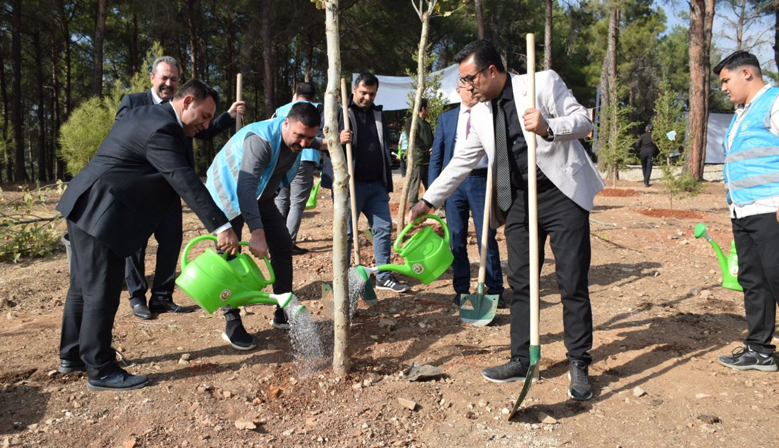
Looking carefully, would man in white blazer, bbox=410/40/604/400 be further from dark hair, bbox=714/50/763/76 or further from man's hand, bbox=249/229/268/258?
man's hand, bbox=249/229/268/258

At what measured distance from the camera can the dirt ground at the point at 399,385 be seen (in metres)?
2.61

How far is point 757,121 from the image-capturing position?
3121 mm

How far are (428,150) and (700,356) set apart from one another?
4.63m


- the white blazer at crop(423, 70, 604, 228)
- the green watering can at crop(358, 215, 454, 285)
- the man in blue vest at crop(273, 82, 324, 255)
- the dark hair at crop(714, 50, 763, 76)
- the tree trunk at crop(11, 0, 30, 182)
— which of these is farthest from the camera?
the tree trunk at crop(11, 0, 30, 182)

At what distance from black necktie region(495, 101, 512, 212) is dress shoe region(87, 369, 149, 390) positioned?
2.15 metres

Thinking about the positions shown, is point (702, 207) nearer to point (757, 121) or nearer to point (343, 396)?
point (757, 121)

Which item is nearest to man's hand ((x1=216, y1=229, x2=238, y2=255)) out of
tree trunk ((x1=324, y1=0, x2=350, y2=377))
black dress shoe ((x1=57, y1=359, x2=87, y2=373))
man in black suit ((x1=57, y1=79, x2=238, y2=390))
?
man in black suit ((x1=57, y1=79, x2=238, y2=390))

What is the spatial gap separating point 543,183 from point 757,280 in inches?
59.6

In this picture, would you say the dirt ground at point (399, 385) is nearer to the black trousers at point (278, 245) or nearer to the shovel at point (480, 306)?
the shovel at point (480, 306)

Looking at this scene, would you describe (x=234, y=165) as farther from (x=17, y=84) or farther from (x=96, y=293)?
(x=17, y=84)

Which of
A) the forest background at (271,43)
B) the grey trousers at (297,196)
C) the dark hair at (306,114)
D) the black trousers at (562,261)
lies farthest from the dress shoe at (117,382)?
the forest background at (271,43)

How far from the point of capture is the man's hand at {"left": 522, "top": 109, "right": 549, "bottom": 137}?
2558mm

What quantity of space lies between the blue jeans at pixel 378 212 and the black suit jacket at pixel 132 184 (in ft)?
6.26

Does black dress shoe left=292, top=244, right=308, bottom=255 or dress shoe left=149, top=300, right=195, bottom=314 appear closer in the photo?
dress shoe left=149, top=300, right=195, bottom=314
